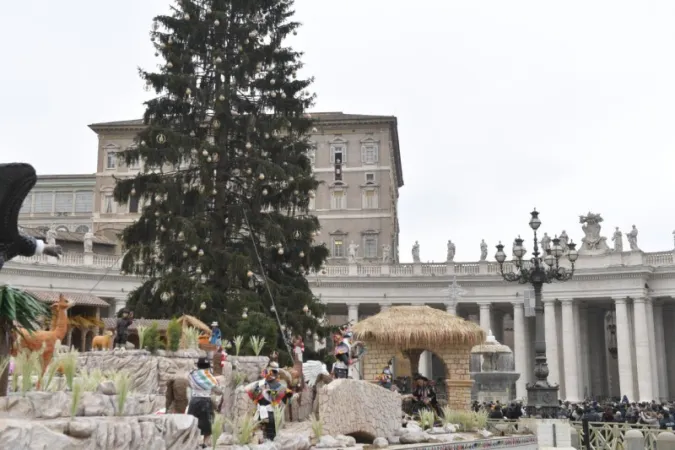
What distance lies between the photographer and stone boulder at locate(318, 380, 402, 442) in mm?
18234

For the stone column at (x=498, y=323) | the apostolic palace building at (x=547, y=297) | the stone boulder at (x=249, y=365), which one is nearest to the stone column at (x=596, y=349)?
the apostolic palace building at (x=547, y=297)

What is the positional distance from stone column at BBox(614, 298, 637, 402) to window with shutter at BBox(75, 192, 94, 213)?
56.4m

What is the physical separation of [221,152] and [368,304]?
30.0 meters

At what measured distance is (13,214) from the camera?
7.43m

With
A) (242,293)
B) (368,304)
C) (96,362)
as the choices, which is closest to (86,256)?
(368,304)

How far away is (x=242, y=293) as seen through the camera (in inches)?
1169

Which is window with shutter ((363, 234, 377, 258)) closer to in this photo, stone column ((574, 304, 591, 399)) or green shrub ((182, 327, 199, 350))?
stone column ((574, 304, 591, 399))

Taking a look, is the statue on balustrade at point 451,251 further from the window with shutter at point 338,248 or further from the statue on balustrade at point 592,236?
the window with shutter at point 338,248

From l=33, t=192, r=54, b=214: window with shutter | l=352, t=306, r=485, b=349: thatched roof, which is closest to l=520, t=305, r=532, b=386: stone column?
l=352, t=306, r=485, b=349: thatched roof

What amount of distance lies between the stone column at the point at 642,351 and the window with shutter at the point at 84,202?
5708 centimetres

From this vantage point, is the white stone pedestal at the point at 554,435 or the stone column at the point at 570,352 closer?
the white stone pedestal at the point at 554,435

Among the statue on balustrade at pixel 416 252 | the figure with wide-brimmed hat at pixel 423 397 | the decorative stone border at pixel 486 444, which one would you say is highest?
the statue on balustrade at pixel 416 252

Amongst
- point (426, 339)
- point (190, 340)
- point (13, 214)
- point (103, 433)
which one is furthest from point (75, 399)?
point (426, 339)

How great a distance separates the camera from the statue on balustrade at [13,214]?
24.0 ft
